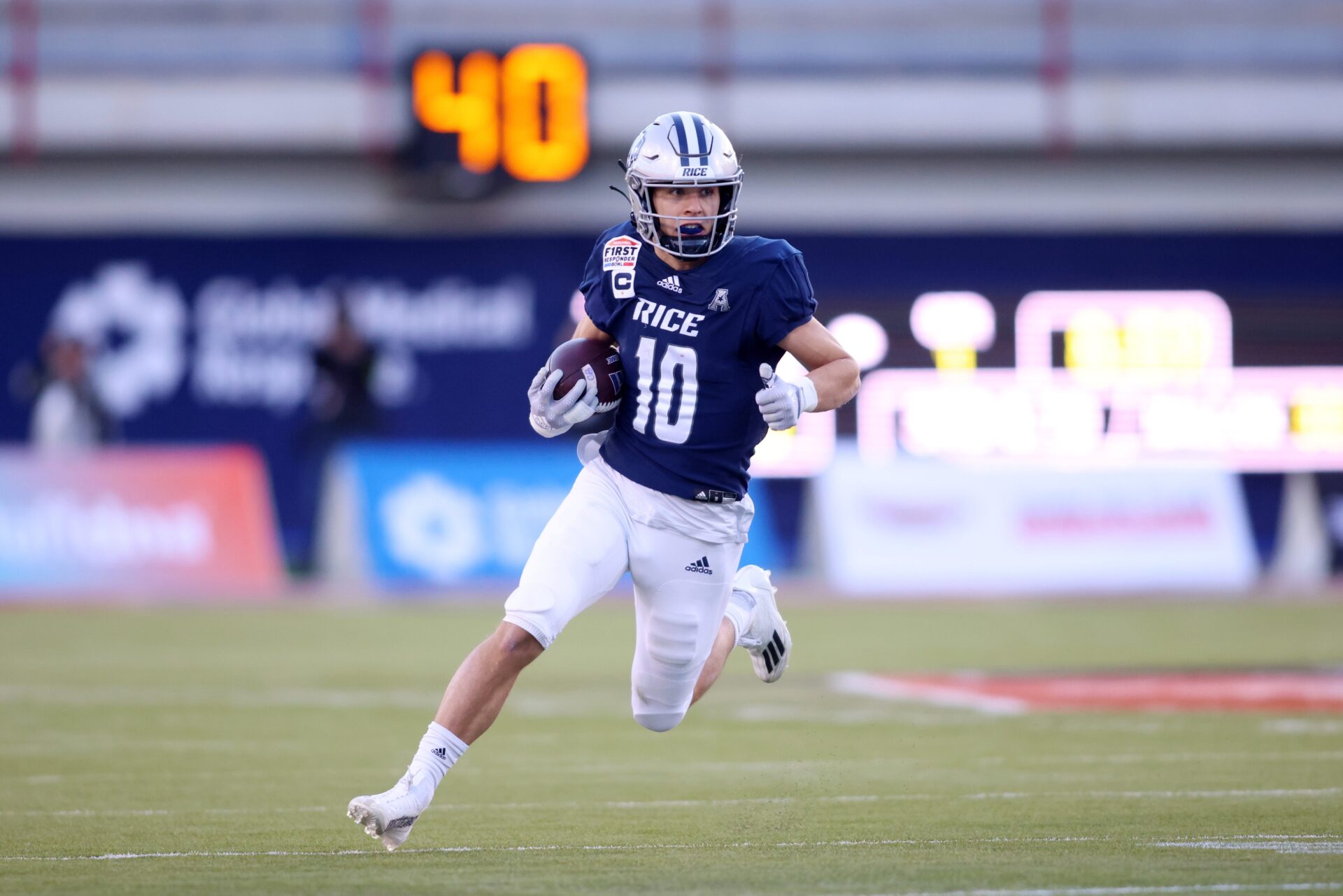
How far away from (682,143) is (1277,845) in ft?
7.42

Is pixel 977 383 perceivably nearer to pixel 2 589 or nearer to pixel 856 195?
pixel 856 195

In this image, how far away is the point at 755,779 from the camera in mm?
6293

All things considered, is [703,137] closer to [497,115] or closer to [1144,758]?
[1144,758]

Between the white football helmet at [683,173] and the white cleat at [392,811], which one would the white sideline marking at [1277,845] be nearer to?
the white cleat at [392,811]

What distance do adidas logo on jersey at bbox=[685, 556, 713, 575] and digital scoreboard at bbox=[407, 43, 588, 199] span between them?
10.5m

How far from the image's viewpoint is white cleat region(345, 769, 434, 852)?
4637mm

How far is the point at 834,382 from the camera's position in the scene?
5.24 metres

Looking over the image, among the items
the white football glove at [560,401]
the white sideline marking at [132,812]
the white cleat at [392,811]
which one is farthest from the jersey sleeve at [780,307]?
the white sideline marking at [132,812]

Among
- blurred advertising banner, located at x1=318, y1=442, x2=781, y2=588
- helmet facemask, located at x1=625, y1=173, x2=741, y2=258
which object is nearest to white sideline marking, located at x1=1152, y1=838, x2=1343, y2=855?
helmet facemask, located at x1=625, y1=173, x2=741, y2=258

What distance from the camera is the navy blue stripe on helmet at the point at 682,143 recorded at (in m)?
5.29

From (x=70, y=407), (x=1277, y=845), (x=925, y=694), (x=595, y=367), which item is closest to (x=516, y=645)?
(x=595, y=367)

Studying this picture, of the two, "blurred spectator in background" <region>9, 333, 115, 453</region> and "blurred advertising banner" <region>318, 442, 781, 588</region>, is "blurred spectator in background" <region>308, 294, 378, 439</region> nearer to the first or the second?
"blurred advertising banner" <region>318, 442, 781, 588</region>

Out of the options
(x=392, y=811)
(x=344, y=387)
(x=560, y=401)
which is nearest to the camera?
(x=392, y=811)

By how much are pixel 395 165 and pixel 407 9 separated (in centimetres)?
176
